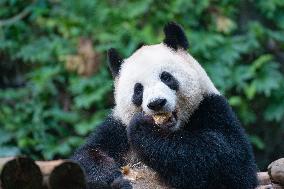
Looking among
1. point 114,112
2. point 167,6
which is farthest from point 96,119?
point 114,112

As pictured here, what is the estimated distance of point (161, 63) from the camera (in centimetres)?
421

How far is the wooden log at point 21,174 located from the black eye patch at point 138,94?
1.25m

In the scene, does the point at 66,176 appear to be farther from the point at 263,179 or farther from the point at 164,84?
the point at 263,179

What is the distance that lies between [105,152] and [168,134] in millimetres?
520

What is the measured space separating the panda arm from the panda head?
0.10 metres

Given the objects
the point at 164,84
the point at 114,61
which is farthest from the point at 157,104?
the point at 114,61

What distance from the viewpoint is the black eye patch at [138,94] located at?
165 inches

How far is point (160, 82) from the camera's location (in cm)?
412

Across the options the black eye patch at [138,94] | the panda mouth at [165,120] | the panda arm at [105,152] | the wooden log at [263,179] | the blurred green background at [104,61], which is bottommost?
the blurred green background at [104,61]

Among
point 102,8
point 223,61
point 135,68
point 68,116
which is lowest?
point 68,116

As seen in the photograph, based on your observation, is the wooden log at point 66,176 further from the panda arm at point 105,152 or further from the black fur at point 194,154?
the panda arm at point 105,152

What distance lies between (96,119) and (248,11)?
8.54ft

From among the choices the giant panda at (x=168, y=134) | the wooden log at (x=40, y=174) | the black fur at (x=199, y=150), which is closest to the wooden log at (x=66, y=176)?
the wooden log at (x=40, y=174)

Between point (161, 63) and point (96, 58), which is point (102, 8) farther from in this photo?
point (161, 63)
